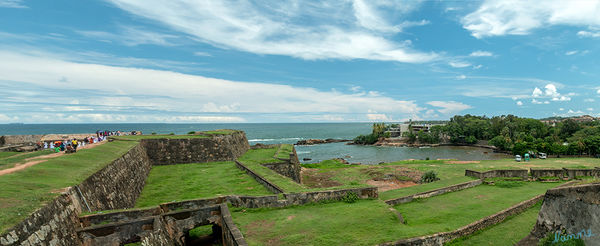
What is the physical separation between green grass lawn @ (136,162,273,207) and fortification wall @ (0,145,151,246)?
1.07 metres

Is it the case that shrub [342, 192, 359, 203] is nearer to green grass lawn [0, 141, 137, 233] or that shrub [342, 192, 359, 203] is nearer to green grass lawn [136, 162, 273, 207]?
green grass lawn [136, 162, 273, 207]

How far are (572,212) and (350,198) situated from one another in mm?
7317

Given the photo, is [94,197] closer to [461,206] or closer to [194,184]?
[194,184]

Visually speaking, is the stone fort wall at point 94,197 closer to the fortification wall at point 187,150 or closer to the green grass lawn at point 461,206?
the fortification wall at point 187,150

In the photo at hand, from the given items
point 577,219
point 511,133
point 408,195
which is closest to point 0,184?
point 408,195

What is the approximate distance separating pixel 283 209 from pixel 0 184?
9.26m

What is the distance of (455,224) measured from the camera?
10.4m

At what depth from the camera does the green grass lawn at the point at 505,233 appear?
9758 millimetres

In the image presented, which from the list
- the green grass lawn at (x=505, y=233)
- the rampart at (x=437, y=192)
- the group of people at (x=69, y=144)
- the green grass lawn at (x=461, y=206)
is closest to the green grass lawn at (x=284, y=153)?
the rampart at (x=437, y=192)

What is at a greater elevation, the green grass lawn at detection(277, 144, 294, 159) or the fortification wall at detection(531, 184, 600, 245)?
the fortification wall at detection(531, 184, 600, 245)

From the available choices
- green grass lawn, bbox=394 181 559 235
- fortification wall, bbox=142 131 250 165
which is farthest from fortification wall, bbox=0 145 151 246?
green grass lawn, bbox=394 181 559 235

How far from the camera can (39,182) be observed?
8.74m

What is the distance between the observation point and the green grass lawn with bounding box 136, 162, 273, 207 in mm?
13523

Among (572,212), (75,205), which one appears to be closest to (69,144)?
(75,205)
